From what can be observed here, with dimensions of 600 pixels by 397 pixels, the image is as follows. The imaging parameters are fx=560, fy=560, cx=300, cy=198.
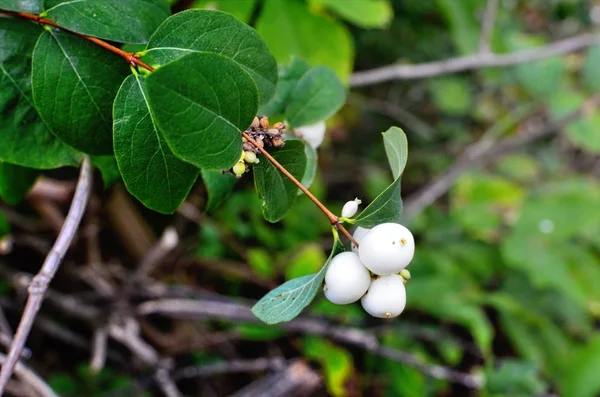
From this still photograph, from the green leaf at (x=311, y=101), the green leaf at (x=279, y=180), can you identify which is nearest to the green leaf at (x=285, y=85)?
the green leaf at (x=311, y=101)

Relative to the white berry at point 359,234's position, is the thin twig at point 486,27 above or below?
above

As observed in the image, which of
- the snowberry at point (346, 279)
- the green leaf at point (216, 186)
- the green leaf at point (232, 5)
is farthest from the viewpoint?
the green leaf at point (232, 5)

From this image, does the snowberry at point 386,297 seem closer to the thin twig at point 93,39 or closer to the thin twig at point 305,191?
the thin twig at point 305,191

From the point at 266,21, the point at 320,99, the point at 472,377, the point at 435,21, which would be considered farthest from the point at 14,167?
the point at 435,21

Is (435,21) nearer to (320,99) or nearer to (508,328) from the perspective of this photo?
(508,328)

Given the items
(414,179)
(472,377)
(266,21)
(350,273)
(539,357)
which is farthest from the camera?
(414,179)

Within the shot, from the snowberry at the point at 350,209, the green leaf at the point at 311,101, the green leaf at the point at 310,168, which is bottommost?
the snowberry at the point at 350,209

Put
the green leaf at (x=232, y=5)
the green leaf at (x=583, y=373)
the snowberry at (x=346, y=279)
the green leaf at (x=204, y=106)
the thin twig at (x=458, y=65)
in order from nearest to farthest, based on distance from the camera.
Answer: the green leaf at (x=204, y=106) → the snowberry at (x=346, y=279) → the green leaf at (x=232, y=5) → the thin twig at (x=458, y=65) → the green leaf at (x=583, y=373)
